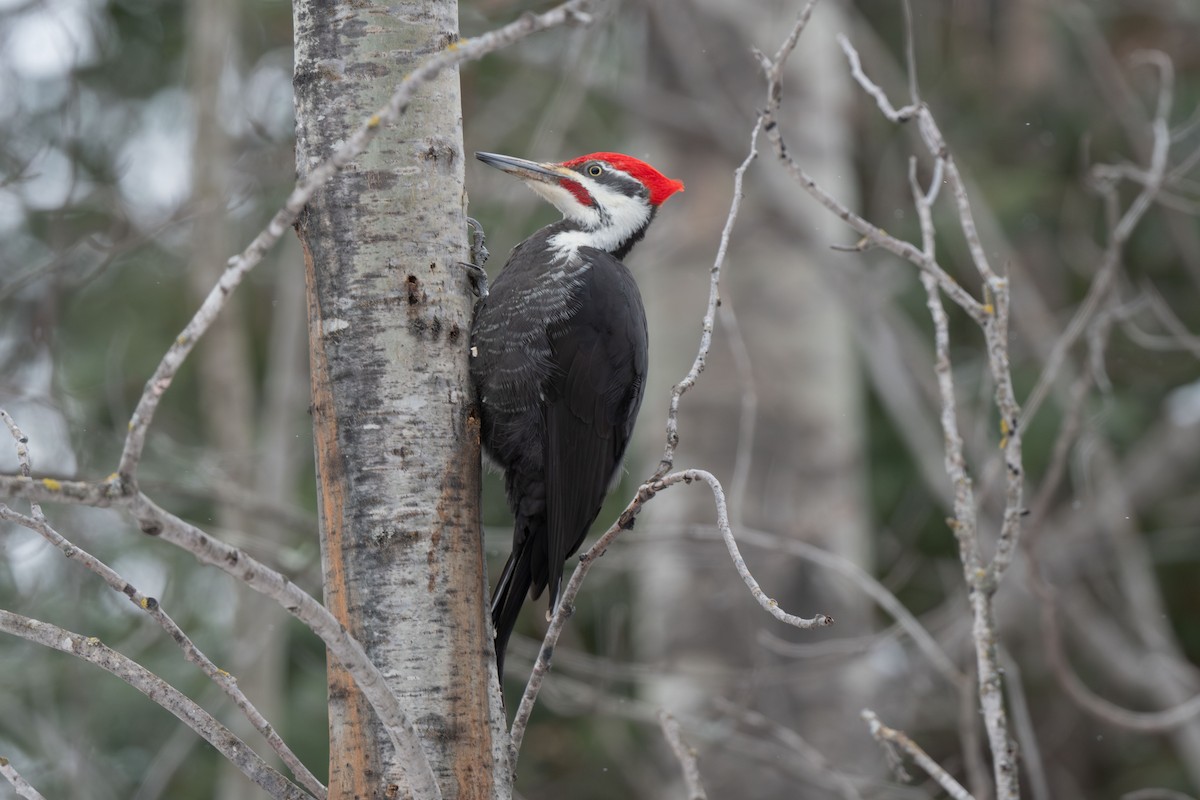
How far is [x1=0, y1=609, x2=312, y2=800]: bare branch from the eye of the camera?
1.46 metres

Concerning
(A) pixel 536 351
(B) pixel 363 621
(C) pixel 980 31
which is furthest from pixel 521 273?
(C) pixel 980 31

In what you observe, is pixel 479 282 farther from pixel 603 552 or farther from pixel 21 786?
pixel 21 786

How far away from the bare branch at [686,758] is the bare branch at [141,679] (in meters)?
0.60

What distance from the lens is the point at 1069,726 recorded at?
6.84 m

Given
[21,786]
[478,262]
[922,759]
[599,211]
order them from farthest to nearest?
[599,211] → [478,262] → [922,759] → [21,786]

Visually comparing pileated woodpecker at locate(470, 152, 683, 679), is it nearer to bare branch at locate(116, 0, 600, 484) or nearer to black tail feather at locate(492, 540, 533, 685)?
black tail feather at locate(492, 540, 533, 685)

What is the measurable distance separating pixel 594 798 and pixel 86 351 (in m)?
4.09

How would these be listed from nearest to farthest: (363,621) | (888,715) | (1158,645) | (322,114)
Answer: (363,621) < (322,114) < (1158,645) < (888,715)

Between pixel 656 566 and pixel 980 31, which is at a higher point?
pixel 980 31

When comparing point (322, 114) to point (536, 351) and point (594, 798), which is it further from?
point (594, 798)

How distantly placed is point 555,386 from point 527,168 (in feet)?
1.99

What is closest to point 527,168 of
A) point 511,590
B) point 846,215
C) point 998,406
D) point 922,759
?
point 511,590

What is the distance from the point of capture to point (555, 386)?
2.85 meters

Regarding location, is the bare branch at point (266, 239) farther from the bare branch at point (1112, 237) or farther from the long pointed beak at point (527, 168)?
the long pointed beak at point (527, 168)
